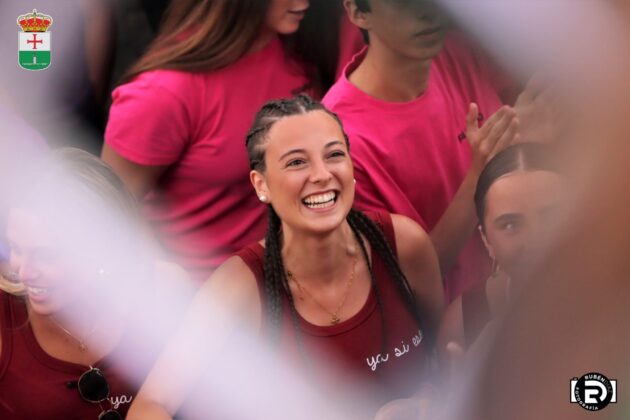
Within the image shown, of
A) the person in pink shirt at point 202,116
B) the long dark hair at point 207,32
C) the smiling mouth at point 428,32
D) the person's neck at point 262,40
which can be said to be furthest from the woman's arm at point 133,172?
the smiling mouth at point 428,32

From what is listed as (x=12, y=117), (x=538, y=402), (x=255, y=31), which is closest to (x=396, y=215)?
(x=255, y=31)

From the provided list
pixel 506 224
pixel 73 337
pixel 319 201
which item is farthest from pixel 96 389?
pixel 506 224

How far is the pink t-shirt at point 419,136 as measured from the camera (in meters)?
1.43

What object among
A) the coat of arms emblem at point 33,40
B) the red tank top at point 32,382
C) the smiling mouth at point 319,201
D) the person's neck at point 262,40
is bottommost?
the red tank top at point 32,382

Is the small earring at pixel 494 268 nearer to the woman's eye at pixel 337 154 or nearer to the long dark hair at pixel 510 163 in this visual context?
the long dark hair at pixel 510 163

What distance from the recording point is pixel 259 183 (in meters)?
1.35

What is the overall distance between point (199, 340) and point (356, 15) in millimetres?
539

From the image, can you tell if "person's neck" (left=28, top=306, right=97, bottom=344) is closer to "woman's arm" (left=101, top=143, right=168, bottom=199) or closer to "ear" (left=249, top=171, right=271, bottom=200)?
"woman's arm" (left=101, top=143, right=168, bottom=199)

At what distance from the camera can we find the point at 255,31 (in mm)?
1401

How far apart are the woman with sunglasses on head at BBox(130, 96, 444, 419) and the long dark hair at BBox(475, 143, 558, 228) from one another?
0.12 metres

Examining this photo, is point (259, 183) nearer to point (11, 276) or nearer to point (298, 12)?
point (298, 12)

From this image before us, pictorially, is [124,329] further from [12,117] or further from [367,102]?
[367,102]

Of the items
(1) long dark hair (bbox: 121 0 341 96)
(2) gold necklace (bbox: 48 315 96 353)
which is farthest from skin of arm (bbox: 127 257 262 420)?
(1) long dark hair (bbox: 121 0 341 96)

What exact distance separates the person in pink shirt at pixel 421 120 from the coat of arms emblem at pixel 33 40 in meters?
0.43
